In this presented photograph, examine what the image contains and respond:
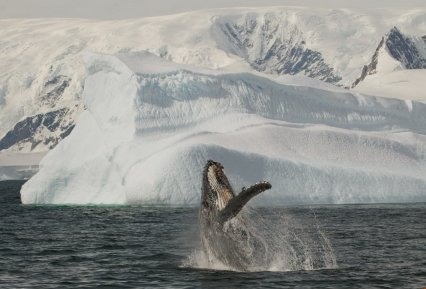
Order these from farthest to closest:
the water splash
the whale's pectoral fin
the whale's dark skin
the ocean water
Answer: the water splash
the ocean water
the whale's dark skin
the whale's pectoral fin

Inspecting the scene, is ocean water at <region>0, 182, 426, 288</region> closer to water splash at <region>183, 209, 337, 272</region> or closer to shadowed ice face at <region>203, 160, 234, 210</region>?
water splash at <region>183, 209, 337, 272</region>

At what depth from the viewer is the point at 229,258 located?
30.3m

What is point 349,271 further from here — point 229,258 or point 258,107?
point 258,107

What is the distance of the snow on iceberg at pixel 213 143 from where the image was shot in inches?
2601

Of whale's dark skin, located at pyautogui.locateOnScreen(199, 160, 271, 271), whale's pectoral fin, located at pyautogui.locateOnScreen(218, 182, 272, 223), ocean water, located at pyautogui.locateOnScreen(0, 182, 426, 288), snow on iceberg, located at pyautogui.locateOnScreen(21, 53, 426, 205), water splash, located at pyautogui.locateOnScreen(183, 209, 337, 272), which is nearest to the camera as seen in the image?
whale's pectoral fin, located at pyautogui.locateOnScreen(218, 182, 272, 223)

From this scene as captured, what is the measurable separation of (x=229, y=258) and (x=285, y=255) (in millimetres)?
4315

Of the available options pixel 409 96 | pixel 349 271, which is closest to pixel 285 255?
pixel 349 271

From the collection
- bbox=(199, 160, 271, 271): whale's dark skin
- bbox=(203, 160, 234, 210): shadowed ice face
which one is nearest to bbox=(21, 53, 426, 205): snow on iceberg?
bbox=(199, 160, 271, 271): whale's dark skin

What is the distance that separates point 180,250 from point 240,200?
43.3 feet

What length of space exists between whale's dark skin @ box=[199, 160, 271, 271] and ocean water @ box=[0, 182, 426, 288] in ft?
1.76

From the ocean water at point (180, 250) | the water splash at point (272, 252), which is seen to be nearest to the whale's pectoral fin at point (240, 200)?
the water splash at point (272, 252)

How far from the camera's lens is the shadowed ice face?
92.0ft

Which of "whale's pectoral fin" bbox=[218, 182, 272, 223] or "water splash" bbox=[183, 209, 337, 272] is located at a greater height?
"whale's pectoral fin" bbox=[218, 182, 272, 223]

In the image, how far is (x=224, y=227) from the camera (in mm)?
28641
